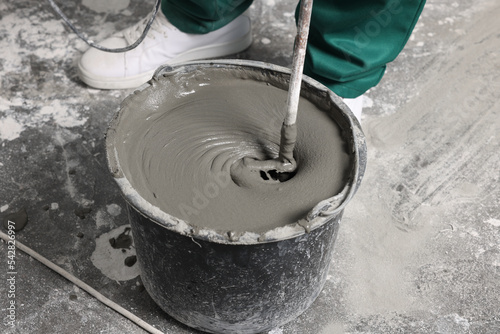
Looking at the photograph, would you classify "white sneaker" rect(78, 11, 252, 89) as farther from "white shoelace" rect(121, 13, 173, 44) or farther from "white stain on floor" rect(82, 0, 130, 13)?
"white stain on floor" rect(82, 0, 130, 13)

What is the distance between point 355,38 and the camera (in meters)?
2.01

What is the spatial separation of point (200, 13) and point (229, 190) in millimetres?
1090

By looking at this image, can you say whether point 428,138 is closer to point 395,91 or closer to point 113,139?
point 395,91

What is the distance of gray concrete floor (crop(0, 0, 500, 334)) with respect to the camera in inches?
71.8

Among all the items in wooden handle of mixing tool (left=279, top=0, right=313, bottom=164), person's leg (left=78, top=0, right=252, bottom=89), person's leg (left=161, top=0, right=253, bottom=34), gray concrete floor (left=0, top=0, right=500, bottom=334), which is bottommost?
gray concrete floor (left=0, top=0, right=500, bottom=334)

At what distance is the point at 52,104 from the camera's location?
2.41 metres

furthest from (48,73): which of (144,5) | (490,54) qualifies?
(490,54)

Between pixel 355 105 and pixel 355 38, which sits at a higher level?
pixel 355 38

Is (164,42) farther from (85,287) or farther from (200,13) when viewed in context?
(85,287)

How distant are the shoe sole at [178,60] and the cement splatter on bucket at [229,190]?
0.81 metres

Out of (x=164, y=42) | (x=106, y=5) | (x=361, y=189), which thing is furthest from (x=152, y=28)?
(x=361, y=189)

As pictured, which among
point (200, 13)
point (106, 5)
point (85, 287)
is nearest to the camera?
point (85, 287)

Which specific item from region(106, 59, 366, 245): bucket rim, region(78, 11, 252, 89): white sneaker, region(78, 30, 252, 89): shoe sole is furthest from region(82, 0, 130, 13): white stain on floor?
region(106, 59, 366, 245): bucket rim

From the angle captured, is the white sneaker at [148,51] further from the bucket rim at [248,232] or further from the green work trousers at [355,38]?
the bucket rim at [248,232]
